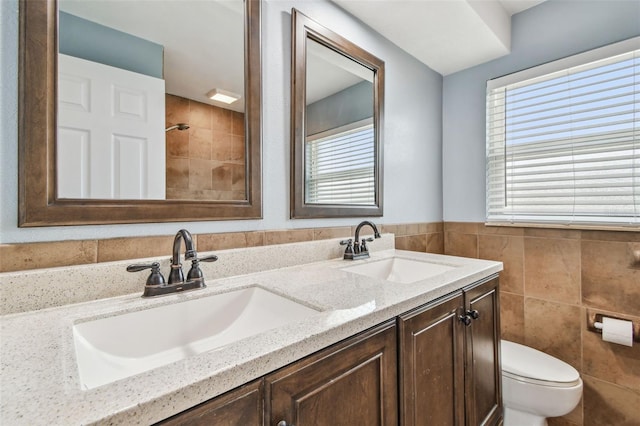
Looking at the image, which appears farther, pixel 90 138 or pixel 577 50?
pixel 577 50

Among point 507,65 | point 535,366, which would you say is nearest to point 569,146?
point 507,65

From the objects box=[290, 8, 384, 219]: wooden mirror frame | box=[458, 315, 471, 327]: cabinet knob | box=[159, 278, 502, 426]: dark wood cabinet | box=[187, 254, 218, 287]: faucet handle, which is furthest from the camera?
box=[290, 8, 384, 219]: wooden mirror frame

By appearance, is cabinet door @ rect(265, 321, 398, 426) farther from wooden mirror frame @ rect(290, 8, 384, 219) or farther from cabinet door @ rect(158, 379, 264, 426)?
wooden mirror frame @ rect(290, 8, 384, 219)

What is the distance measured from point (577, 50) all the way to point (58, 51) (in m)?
2.45

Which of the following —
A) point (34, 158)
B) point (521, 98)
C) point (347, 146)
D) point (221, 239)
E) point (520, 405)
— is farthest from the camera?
point (521, 98)

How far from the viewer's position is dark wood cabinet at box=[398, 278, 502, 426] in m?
0.87

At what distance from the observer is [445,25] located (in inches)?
66.6

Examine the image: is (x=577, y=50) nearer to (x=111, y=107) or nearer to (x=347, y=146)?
(x=347, y=146)

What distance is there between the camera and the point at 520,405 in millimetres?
1477

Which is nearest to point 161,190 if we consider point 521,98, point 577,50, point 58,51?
point 58,51

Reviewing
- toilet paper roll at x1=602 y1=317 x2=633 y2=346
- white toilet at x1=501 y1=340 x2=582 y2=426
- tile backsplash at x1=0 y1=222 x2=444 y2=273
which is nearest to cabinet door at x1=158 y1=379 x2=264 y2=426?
tile backsplash at x1=0 y1=222 x2=444 y2=273

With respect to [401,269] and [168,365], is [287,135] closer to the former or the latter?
[401,269]

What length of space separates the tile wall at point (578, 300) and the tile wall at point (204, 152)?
1804 millimetres

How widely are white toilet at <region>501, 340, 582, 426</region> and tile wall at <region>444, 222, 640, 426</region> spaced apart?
0.81 ft
